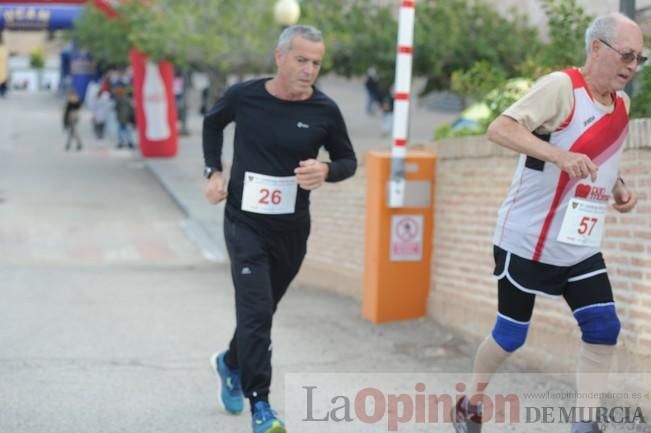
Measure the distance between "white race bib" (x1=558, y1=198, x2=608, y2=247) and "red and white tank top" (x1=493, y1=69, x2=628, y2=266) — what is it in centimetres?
2

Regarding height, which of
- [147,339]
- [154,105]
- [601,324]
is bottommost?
[154,105]

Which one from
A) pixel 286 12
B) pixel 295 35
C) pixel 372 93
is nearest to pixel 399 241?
pixel 295 35

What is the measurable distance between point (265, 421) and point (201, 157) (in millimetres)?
26393

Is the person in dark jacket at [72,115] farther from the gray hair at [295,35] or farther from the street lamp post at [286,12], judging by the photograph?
the gray hair at [295,35]

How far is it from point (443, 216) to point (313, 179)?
3670 millimetres

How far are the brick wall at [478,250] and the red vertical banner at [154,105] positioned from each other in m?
17.4

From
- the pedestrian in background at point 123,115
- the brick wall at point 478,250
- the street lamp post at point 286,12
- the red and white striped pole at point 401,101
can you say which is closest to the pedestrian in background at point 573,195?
the brick wall at point 478,250

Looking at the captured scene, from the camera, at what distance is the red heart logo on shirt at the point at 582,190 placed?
486 cm

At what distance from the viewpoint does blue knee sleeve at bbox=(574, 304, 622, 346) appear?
4852 mm

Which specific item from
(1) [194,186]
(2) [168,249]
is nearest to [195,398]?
(2) [168,249]

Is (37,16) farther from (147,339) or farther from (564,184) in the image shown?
(564,184)

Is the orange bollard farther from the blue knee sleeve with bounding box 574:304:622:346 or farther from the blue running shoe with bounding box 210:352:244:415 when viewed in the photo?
the blue knee sleeve with bounding box 574:304:622:346

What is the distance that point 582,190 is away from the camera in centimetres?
486

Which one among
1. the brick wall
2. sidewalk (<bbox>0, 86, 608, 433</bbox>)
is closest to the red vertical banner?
sidewalk (<bbox>0, 86, 608, 433</bbox>)
